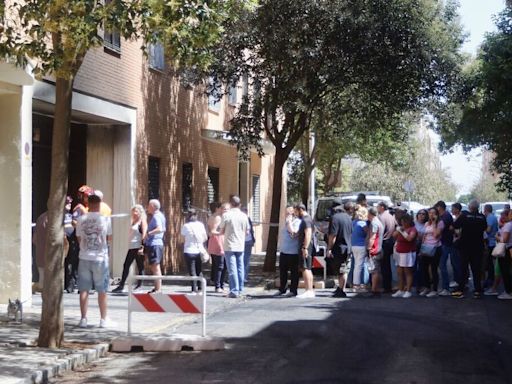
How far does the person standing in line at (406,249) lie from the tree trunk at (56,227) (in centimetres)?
827

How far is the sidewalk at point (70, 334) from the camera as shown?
9328mm

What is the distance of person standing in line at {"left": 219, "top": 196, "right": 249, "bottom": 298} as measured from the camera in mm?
17031

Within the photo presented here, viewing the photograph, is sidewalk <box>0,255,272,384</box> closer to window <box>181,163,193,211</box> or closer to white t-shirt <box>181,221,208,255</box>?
white t-shirt <box>181,221,208,255</box>

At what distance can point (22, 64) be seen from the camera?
11.1 meters

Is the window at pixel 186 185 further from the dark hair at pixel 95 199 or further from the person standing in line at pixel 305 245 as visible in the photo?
the dark hair at pixel 95 199

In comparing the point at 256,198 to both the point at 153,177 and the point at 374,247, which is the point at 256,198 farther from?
the point at 374,247

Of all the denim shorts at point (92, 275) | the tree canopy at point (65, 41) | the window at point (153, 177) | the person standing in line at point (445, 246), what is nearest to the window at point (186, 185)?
the window at point (153, 177)

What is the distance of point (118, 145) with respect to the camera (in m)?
20.7

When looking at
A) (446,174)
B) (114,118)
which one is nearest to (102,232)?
(114,118)

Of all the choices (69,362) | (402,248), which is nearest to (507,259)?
(402,248)

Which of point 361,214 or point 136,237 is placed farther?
point 361,214

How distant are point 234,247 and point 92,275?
5099 mm

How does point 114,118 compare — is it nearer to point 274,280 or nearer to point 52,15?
point 274,280

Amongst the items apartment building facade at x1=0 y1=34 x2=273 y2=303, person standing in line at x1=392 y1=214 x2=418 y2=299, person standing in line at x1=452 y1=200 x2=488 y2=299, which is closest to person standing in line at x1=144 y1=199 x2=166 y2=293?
apartment building facade at x1=0 y1=34 x2=273 y2=303
